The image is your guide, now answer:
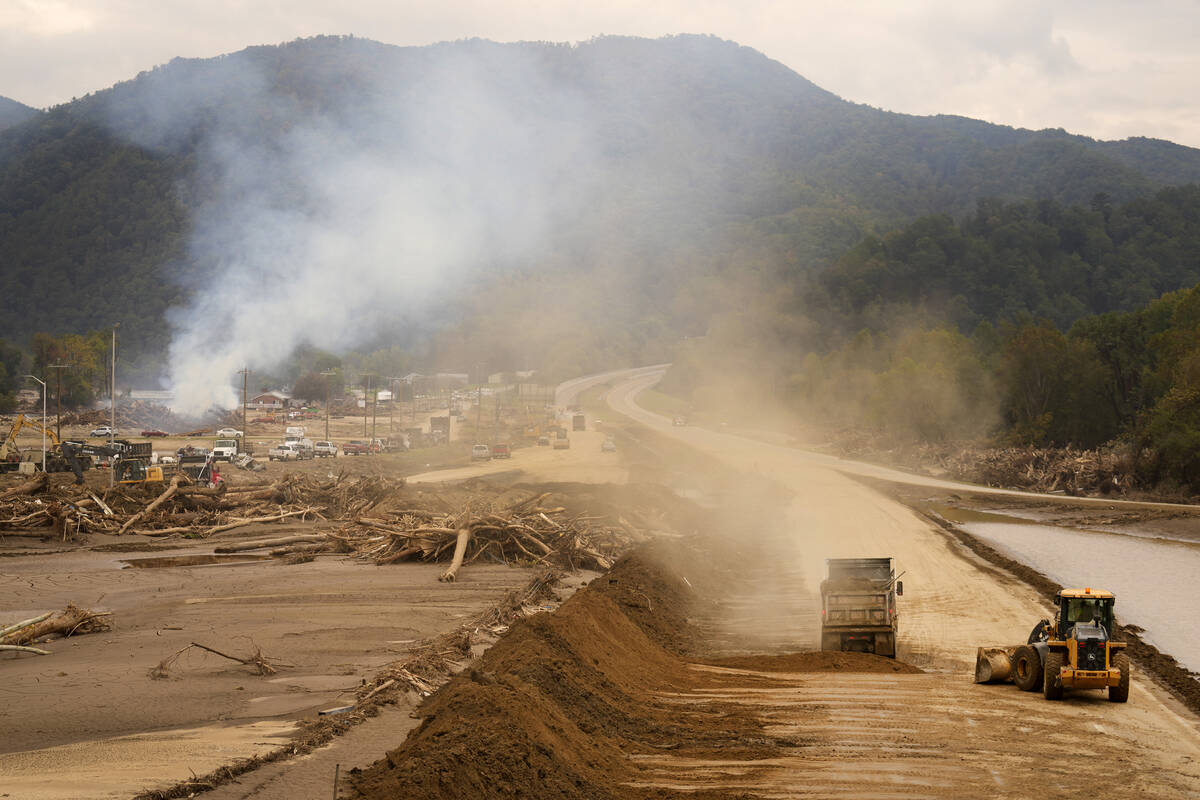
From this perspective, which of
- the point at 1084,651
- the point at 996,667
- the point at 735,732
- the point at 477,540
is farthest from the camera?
the point at 477,540

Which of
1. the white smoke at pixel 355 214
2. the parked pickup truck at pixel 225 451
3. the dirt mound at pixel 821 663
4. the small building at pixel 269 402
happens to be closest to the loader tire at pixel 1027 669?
the dirt mound at pixel 821 663

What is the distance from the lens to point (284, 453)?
3332 inches

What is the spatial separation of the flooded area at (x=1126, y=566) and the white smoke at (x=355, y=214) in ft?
240

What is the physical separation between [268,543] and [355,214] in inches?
4317

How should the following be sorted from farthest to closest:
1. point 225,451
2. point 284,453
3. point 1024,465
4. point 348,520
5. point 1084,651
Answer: point 284,453 < point 1024,465 < point 225,451 < point 348,520 < point 1084,651

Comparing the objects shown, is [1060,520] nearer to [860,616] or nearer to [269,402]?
[860,616]

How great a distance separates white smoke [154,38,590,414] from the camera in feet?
408

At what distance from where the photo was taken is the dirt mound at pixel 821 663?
2245cm

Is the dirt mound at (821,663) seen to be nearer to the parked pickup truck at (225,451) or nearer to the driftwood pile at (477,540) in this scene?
the driftwood pile at (477,540)

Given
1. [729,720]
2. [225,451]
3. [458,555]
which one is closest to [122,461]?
[225,451]

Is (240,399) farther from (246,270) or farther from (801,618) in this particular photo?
(801,618)

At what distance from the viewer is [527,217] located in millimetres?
131625

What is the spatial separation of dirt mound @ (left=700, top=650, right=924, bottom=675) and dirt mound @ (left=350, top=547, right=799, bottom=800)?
4.59 feet

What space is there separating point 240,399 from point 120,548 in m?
85.2
